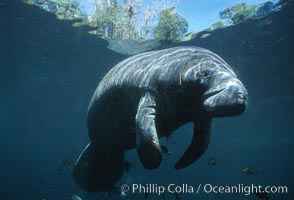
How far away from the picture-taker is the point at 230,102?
2.64 m

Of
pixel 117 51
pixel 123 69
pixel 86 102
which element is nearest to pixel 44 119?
pixel 86 102

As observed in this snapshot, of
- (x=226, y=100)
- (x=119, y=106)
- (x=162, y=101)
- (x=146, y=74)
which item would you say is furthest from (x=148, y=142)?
(x=119, y=106)

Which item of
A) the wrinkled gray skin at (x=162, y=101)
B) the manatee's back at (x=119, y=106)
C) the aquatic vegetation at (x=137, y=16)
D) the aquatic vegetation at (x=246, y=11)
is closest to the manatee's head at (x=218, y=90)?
the wrinkled gray skin at (x=162, y=101)

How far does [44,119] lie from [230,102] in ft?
121

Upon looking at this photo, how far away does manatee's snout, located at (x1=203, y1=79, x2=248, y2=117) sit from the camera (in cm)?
262

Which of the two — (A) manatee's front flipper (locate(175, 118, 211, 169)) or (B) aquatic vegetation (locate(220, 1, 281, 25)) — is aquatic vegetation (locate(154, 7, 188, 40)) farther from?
(A) manatee's front flipper (locate(175, 118, 211, 169))

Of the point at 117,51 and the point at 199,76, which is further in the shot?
the point at 117,51

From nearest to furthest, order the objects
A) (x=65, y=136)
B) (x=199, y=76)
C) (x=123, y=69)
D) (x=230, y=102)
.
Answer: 1. (x=230, y=102)
2. (x=199, y=76)
3. (x=123, y=69)
4. (x=65, y=136)

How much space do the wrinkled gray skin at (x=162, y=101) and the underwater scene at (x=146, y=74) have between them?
16 mm

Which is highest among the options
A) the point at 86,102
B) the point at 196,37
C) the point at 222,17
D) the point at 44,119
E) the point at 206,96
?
the point at 222,17

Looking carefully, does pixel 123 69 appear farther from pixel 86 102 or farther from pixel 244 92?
pixel 86 102

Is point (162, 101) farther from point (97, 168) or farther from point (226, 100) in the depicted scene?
point (97, 168)

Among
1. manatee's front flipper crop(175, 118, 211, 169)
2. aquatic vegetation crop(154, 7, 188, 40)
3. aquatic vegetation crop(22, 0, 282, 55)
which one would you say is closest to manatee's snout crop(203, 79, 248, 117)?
manatee's front flipper crop(175, 118, 211, 169)

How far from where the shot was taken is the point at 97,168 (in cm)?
577
